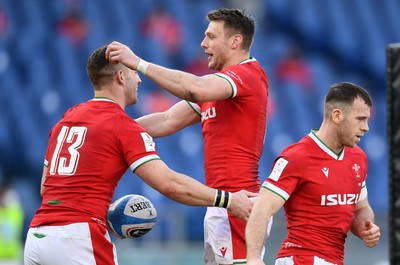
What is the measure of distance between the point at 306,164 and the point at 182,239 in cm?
673

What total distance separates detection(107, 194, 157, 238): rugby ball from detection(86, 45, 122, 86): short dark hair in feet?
2.70

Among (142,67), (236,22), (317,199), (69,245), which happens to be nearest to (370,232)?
(317,199)

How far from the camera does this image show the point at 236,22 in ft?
22.0

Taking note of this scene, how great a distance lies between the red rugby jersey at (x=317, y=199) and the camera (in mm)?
6188

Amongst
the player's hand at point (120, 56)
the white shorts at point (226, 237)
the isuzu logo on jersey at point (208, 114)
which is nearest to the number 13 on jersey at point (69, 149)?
the player's hand at point (120, 56)

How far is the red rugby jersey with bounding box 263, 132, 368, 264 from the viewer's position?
6.19 metres

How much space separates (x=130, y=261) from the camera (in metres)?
12.8

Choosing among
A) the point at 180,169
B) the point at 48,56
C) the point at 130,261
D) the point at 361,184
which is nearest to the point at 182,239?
the point at 130,261

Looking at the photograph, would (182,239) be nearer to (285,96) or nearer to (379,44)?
(285,96)

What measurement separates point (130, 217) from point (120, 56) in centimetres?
109

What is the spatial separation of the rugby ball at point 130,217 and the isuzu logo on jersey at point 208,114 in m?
0.79

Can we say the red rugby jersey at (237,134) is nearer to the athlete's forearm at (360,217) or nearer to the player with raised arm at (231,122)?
the player with raised arm at (231,122)

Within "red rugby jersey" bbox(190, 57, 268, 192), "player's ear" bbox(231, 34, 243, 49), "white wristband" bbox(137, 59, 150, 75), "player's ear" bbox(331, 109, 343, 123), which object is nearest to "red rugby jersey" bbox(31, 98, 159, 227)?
"white wristband" bbox(137, 59, 150, 75)

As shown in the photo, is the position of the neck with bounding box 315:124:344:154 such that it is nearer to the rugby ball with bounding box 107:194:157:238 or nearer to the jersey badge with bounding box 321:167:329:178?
the jersey badge with bounding box 321:167:329:178
